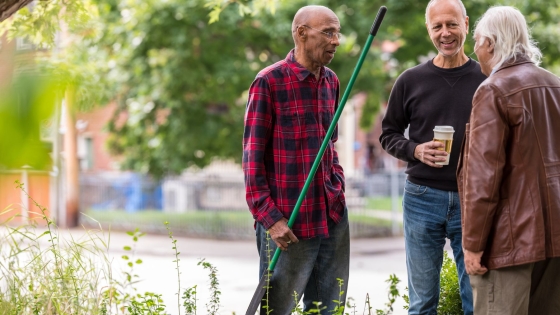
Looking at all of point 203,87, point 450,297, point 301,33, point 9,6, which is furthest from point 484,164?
point 203,87

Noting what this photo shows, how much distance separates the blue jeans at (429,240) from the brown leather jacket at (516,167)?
66cm

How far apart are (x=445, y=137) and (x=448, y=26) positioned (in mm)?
555

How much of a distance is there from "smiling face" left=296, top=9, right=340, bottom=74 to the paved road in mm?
2919

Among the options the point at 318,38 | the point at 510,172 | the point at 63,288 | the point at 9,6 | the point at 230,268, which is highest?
the point at 9,6

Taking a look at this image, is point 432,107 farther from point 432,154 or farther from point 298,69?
point 298,69

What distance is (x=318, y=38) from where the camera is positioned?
2.98m

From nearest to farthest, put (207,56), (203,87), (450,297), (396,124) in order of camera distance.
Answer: (396,124)
(450,297)
(207,56)
(203,87)

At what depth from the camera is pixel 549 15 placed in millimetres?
13602

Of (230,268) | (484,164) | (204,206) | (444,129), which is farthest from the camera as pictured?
(204,206)

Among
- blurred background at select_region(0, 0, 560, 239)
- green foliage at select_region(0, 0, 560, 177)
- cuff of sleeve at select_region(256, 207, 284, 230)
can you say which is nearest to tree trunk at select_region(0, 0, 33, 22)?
cuff of sleeve at select_region(256, 207, 284, 230)

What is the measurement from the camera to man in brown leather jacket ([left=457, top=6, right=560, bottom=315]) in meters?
2.38

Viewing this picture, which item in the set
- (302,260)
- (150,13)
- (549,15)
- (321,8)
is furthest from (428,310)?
(549,15)

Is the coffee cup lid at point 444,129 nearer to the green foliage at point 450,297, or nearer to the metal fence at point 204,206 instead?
the green foliage at point 450,297

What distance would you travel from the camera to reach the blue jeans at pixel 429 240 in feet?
10.2
